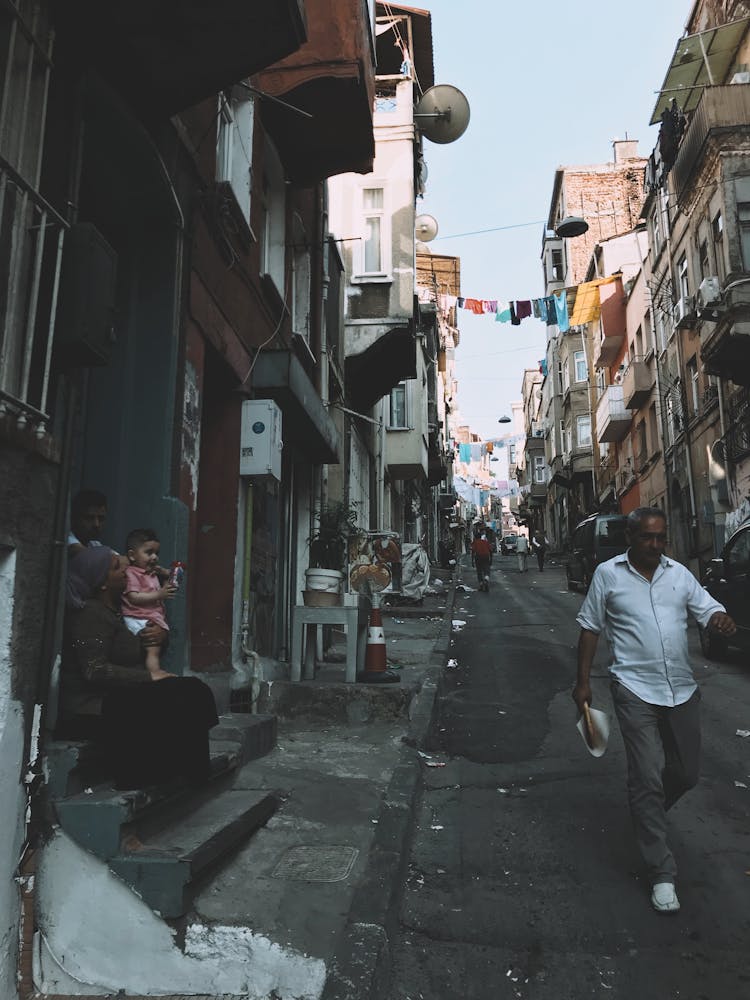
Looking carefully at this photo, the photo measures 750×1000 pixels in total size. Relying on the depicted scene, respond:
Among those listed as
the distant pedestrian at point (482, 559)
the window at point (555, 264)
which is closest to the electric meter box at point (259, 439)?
the distant pedestrian at point (482, 559)

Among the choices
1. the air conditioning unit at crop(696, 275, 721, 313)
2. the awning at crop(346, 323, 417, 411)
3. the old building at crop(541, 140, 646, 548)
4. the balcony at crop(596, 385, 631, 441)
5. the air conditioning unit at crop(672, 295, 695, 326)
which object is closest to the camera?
the awning at crop(346, 323, 417, 411)

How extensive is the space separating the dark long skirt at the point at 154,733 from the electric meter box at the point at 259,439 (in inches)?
141

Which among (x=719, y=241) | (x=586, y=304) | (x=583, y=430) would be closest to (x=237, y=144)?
(x=719, y=241)

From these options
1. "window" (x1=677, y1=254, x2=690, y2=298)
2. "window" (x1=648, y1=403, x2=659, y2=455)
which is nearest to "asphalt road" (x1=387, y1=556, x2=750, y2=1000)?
"window" (x1=677, y1=254, x2=690, y2=298)

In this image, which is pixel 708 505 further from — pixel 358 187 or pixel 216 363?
pixel 216 363

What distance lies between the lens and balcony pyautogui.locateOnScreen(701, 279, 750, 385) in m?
16.4

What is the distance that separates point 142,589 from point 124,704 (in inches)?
35.2

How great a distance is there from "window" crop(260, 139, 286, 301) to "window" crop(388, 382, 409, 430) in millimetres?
13342

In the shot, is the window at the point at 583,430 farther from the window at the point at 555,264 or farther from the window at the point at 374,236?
the window at the point at 374,236

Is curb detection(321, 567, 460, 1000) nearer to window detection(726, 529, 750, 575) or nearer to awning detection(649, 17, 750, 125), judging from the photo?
window detection(726, 529, 750, 575)

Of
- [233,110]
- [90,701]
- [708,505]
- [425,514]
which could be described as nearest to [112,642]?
[90,701]

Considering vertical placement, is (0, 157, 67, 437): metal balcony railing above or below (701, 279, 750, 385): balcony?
below

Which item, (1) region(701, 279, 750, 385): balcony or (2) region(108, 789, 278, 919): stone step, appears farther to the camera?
(1) region(701, 279, 750, 385): balcony

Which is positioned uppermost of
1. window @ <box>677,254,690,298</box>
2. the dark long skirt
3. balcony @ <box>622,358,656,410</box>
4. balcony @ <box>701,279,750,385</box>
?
window @ <box>677,254,690,298</box>
